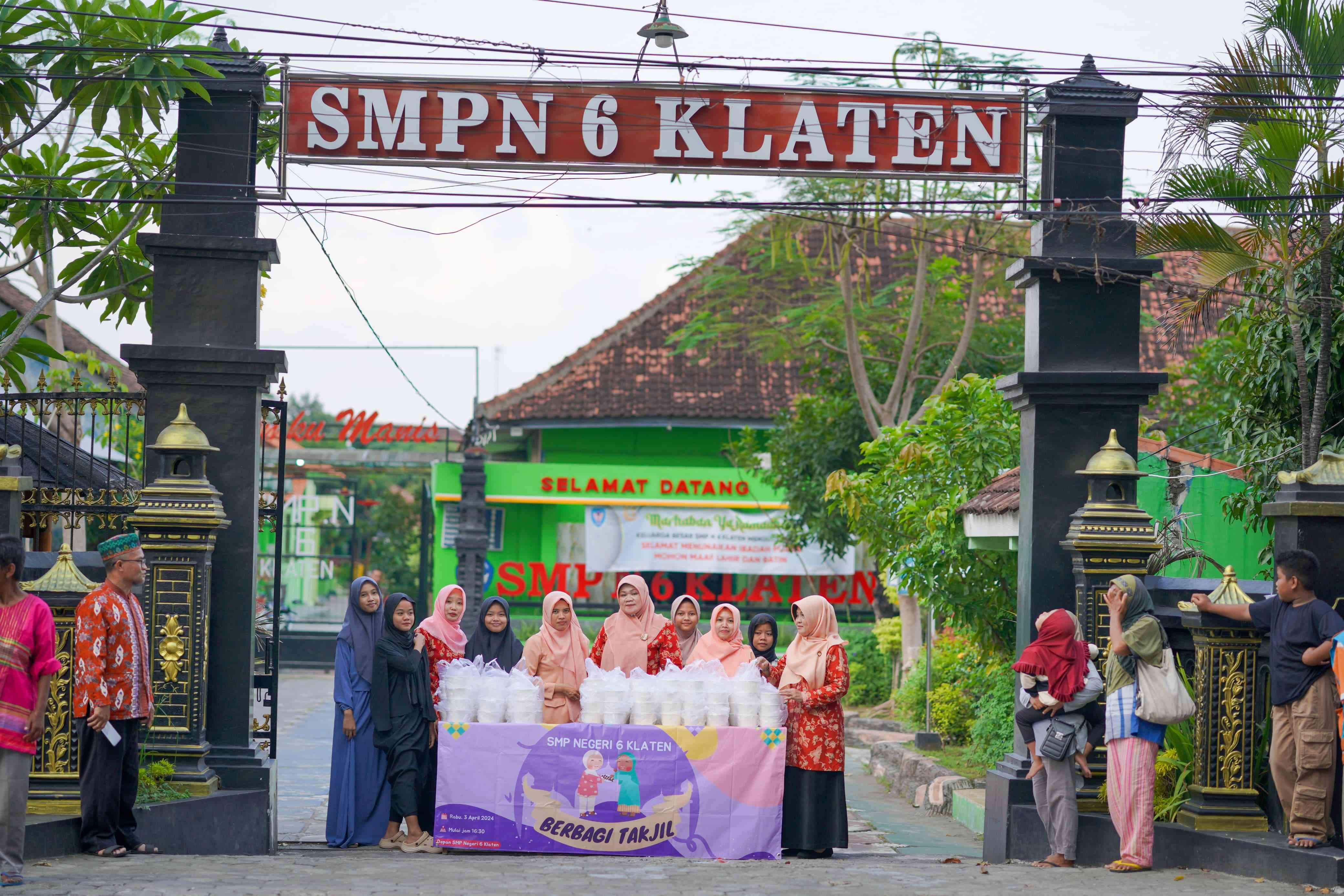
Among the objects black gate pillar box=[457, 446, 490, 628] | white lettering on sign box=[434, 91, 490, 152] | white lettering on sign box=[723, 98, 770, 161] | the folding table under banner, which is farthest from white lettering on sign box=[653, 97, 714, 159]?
black gate pillar box=[457, 446, 490, 628]

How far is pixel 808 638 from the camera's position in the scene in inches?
322

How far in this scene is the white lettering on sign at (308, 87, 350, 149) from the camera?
8.69 m

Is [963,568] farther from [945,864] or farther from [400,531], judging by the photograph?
[400,531]

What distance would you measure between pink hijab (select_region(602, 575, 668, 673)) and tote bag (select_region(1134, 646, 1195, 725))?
10.1ft

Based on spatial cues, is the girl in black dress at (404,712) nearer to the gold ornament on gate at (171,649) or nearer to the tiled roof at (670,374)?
the gold ornament on gate at (171,649)

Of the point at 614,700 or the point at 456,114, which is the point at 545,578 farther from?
the point at 614,700

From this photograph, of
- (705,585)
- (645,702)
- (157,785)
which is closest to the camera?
(157,785)

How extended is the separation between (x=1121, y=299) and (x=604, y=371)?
16.0 metres

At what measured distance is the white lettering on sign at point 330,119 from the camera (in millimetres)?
8688

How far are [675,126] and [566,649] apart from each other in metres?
3.51

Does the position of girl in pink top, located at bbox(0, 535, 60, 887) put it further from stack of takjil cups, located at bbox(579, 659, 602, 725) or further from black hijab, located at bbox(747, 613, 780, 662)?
black hijab, located at bbox(747, 613, 780, 662)

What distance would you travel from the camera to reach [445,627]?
8602 mm

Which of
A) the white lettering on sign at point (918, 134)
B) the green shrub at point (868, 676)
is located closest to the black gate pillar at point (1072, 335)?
the white lettering on sign at point (918, 134)

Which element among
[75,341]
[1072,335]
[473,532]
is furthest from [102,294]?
[75,341]
